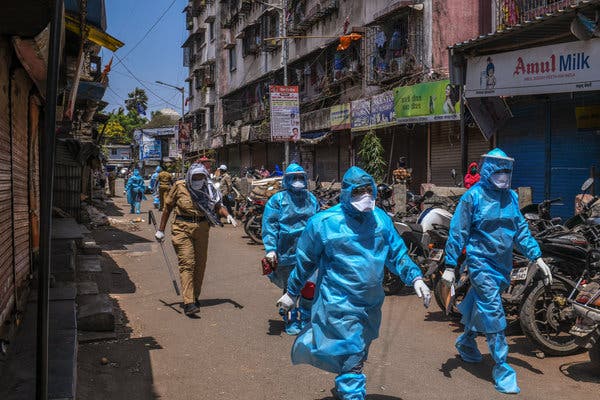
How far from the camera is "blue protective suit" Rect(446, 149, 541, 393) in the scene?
510 cm

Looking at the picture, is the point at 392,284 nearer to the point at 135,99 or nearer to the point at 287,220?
the point at 287,220

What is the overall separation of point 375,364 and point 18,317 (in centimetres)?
316

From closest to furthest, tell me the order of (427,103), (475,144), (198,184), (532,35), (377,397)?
(377,397)
(198,184)
(532,35)
(427,103)
(475,144)

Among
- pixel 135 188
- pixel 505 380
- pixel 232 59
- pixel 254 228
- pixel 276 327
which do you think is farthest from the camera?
pixel 232 59

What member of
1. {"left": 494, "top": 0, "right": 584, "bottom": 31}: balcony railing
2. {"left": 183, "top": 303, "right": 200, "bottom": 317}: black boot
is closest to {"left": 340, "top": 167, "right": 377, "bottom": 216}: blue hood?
{"left": 183, "top": 303, "right": 200, "bottom": 317}: black boot

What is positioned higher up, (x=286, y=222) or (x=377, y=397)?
(x=286, y=222)

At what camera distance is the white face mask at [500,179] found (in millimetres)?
5227

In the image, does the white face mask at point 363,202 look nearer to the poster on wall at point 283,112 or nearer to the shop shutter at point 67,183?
the shop shutter at point 67,183

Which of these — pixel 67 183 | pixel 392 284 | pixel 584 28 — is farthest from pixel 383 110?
pixel 392 284

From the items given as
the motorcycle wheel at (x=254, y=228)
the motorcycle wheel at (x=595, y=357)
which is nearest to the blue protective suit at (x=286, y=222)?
the motorcycle wheel at (x=595, y=357)

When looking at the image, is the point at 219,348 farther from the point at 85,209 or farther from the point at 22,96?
the point at 85,209

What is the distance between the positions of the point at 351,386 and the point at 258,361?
5.88 ft

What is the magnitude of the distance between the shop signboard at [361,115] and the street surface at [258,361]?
424 inches

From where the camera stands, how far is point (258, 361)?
5652 millimetres
